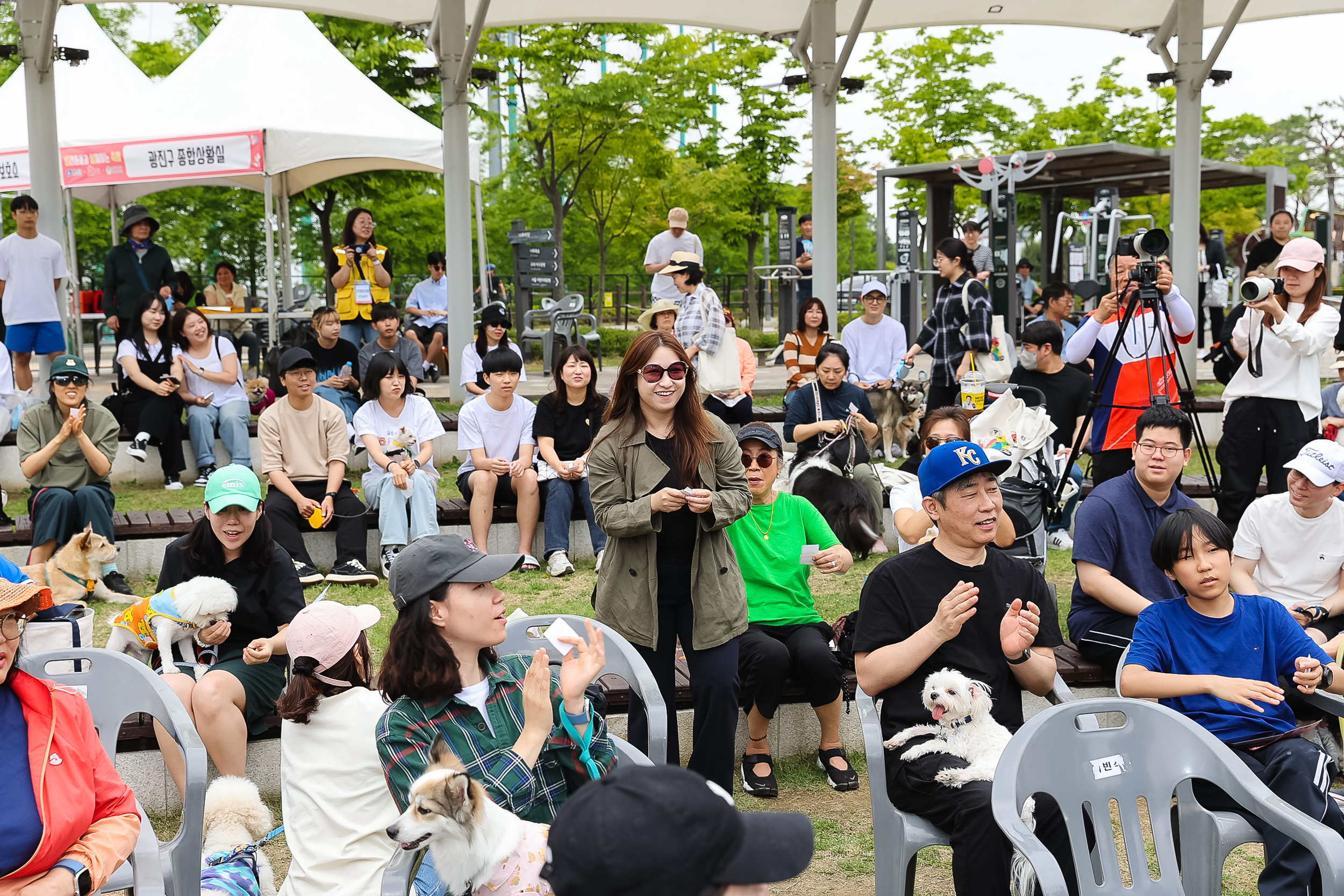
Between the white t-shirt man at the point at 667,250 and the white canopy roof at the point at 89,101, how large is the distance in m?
5.87

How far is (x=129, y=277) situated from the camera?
10.4m

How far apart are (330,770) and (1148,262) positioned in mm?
5285

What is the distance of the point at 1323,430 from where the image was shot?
22.8 feet

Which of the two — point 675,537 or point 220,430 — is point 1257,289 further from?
point 220,430

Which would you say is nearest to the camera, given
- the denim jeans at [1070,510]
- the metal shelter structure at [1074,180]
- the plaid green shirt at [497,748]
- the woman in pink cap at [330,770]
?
the plaid green shirt at [497,748]

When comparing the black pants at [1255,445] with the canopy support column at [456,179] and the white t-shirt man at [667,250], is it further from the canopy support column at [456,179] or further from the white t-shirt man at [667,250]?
the canopy support column at [456,179]

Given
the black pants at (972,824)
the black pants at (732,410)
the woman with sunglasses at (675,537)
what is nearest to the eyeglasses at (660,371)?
the woman with sunglasses at (675,537)

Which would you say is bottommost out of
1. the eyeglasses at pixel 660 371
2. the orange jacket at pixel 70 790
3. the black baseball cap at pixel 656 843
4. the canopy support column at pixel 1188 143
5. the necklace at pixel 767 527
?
the orange jacket at pixel 70 790

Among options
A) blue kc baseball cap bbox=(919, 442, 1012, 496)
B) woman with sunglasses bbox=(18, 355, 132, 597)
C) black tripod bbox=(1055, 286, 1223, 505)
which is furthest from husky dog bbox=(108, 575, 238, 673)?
black tripod bbox=(1055, 286, 1223, 505)

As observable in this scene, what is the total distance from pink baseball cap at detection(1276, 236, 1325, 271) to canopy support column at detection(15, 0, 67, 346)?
30.6ft

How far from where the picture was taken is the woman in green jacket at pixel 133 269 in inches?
407

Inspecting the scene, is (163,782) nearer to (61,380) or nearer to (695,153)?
(61,380)

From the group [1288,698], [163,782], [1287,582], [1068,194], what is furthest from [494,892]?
[1068,194]

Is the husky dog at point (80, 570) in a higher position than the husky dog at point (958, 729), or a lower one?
lower
